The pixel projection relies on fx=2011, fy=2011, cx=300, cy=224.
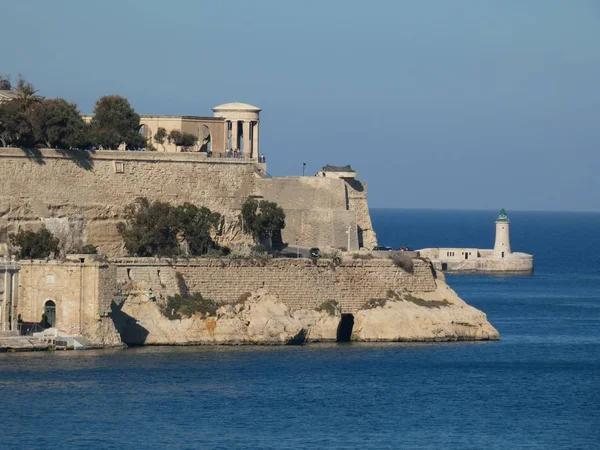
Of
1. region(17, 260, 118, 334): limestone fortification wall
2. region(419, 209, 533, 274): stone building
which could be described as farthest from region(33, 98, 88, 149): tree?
region(419, 209, 533, 274): stone building

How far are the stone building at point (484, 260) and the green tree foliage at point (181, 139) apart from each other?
103ft

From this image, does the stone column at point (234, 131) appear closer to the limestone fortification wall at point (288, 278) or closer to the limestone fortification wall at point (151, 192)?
the limestone fortification wall at point (151, 192)

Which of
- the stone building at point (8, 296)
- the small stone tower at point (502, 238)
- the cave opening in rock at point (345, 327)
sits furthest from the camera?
the small stone tower at point (502, 238)

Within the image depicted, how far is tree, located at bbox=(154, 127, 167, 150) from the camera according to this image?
67000 mm

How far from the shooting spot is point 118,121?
6538 centimetres

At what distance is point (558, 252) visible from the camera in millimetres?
124188

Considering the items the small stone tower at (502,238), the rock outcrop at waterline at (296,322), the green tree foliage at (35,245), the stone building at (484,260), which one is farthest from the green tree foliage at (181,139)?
the small stone tower at (502,238)

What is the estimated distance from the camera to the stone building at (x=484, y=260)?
319 feet

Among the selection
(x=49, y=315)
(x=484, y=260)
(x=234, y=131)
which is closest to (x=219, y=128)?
(x=234, y=131)

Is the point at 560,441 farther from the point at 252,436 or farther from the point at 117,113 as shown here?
the point at 117,113

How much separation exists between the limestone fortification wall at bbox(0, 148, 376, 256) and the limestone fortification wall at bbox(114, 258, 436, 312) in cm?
516

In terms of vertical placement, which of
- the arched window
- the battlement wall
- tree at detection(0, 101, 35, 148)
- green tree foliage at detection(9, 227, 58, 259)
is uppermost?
tree at detection(0, 101, 35, 148)

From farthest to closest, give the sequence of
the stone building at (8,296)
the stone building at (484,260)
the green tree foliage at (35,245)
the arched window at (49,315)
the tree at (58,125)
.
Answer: the stone building at (484,260)
the tree at (58,125)
the green tree foliage at (35,245)
the arched window at (49,315)
the stone building at (8,296)

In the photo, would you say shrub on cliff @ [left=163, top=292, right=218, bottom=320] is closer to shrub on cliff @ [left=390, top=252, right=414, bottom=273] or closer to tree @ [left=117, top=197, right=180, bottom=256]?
tree @ [left=117, top=197, right=180, bottom=256]
